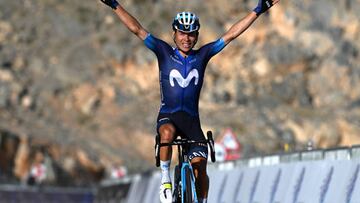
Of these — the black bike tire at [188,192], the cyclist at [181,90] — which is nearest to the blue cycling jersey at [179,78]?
the cyclist at [181,90]

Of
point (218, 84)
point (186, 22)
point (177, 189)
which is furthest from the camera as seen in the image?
point (218, 84)

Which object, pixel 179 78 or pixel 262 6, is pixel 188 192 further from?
pixel 262 6

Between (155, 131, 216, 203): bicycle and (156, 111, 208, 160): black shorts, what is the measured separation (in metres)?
0.11

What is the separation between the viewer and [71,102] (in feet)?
263

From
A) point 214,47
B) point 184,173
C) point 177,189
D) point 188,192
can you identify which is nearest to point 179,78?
point 214,47

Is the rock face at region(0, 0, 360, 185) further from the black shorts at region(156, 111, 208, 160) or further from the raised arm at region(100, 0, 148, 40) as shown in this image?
the black shorts at region(156, 111, 208, 160)

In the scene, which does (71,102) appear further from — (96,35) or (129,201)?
(129,201)

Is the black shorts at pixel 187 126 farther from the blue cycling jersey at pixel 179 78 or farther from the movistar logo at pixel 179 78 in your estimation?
the movistar logo at pixel 179 78

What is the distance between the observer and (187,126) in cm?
1272

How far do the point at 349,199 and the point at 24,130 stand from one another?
5848 cm

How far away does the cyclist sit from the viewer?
1261 centimetres

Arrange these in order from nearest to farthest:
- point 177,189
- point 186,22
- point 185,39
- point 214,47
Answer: point 177,189, point 186,22, point 185,39, point 214,47

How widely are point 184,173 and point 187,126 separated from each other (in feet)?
1.98

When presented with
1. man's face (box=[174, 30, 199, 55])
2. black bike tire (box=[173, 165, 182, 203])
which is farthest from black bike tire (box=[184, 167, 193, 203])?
man's face (box=[174, 30, 199, 55])
